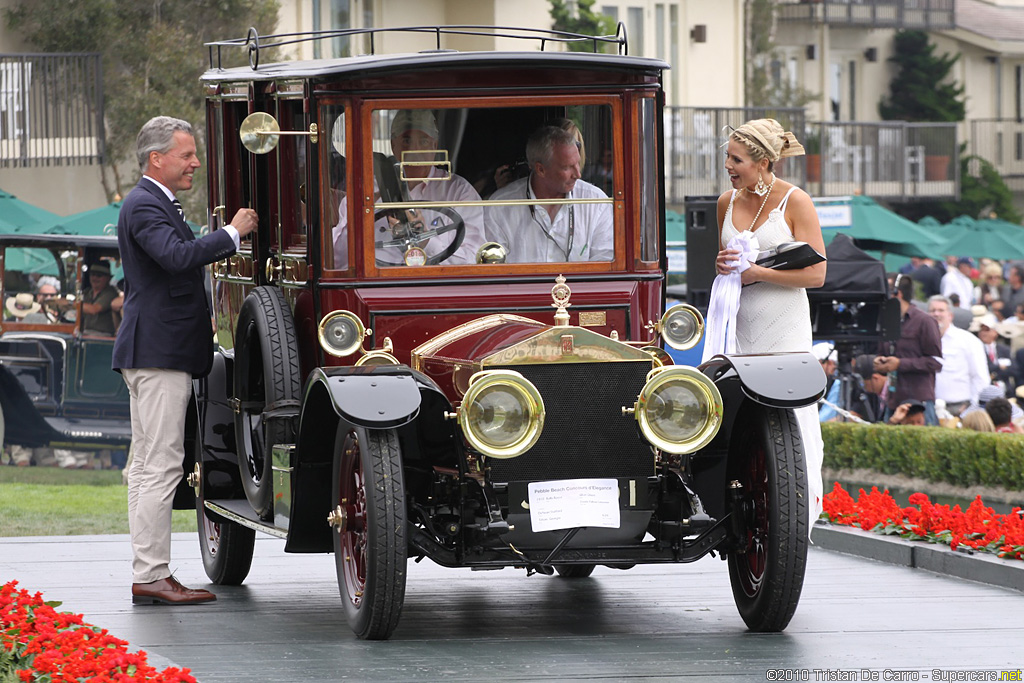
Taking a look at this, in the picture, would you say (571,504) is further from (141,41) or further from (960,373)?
(141,41)

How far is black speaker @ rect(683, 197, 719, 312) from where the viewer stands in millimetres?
15125

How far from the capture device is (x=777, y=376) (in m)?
6.96

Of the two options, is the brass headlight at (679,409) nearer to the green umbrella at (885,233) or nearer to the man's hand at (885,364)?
the man's hand at (885,364)

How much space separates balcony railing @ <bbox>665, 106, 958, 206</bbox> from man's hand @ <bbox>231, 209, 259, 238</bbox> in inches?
1011

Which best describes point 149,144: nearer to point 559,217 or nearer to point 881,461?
point 559,217

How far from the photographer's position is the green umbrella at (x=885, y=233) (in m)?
26.7

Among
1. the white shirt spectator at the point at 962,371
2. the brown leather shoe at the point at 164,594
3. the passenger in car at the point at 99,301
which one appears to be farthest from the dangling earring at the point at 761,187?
the white shirt spectator at the point at 962,371

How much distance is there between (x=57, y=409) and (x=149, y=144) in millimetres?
8174

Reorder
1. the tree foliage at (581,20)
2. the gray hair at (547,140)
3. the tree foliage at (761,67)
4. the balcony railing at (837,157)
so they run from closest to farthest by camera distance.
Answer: the gray hair at (547,140), the tree foliage at (581,20), the balcony railing at (837,157), the tree foliage at (761,67)

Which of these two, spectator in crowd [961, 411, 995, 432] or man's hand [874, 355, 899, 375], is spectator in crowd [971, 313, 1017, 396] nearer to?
man's hand [874, 355, 899, 375]

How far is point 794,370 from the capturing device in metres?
7.02

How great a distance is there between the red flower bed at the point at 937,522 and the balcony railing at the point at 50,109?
45.6ft

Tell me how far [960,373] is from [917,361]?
675 millimetres

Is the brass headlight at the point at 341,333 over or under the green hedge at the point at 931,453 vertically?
over
